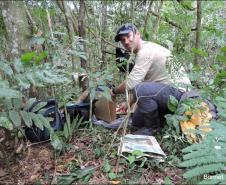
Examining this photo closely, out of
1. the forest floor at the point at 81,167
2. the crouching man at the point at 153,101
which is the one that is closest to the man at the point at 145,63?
the crouching man at the point at 153,101

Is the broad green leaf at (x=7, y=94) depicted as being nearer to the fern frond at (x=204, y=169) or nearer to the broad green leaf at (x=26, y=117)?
the broad green leaf at (x=26, y=117)

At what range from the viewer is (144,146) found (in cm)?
259

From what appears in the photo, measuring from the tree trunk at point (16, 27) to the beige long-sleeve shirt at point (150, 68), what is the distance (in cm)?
109

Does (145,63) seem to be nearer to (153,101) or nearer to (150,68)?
(150,68)

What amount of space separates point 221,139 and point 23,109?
1475 millimetres

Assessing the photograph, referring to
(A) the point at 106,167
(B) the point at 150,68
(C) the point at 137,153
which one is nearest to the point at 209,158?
(C) the point at 137,153

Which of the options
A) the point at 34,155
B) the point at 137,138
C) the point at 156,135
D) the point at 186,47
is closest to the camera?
the point at 34,155

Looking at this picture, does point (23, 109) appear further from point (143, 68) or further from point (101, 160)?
point (143, 68)

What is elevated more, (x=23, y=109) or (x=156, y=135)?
(x=23, y=109)

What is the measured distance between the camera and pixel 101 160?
2.52 m

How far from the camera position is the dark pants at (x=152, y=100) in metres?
3.01

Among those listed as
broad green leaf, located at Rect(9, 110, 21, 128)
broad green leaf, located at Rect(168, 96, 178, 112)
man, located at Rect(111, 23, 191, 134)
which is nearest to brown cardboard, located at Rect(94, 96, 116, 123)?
man, located at Rect(111, 23, 191, 134)

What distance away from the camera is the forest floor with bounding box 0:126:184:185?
89.4 inches

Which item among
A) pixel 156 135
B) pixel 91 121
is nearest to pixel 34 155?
pixel 91 121
